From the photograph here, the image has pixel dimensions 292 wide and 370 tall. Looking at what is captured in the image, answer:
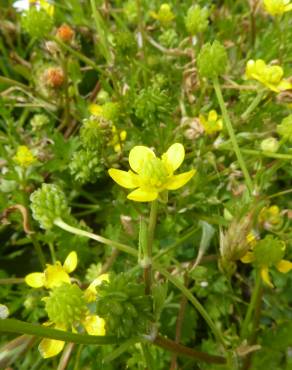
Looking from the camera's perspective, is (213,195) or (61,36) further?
(61,36)

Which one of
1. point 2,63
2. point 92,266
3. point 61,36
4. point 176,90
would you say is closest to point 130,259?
point 92,266

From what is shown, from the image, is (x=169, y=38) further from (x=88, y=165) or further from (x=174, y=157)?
(x=174, y=157)

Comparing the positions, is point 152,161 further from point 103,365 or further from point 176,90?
point 176,90

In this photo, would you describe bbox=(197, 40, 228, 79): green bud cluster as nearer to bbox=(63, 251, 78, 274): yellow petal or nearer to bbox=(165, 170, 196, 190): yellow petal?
bbox=(165, 170, 196, 190): yellow petal

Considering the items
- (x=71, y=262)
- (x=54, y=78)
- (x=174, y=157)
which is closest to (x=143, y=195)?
(x=174, y=157)

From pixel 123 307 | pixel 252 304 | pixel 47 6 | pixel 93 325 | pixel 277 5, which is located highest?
pixel 47 6

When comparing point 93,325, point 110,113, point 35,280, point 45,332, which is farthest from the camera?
point 110,113

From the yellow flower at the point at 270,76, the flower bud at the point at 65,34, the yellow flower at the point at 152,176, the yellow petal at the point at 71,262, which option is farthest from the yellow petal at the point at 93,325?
the flower bud at the point at 65,34

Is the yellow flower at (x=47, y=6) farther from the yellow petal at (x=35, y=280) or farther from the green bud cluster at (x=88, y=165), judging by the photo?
the yellow petal at (x=35, y=280)
